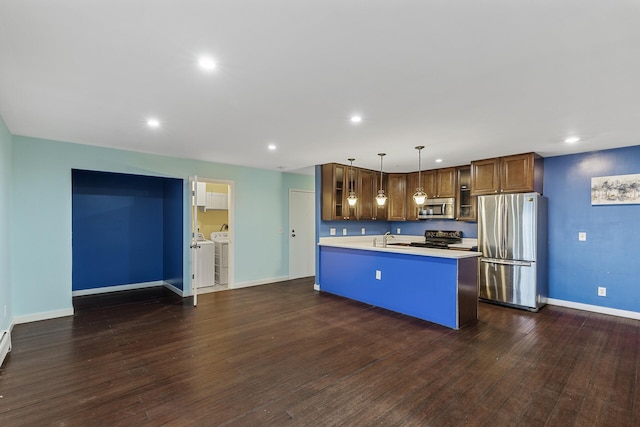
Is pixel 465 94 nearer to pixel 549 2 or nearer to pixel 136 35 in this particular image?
pixel 549 2

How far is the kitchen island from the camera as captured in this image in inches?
148

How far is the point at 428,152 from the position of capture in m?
4.64

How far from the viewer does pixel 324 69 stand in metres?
2.11

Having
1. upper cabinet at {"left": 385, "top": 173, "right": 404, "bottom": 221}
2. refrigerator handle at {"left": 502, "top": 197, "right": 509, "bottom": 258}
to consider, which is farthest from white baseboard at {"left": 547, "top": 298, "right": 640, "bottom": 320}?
upper cabinet at {"left": 385, "top": 173, "right": 404, "bottom": 221}

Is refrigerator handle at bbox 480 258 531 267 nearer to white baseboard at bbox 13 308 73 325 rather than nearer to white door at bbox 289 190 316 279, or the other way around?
white door at bbox 289 190 316 279

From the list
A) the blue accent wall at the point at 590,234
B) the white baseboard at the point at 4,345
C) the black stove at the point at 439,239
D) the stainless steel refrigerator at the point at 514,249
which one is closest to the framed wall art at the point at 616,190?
the blue accent wall at the point at 590,234

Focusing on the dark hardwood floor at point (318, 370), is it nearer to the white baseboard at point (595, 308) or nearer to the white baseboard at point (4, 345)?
the white baseboard at point (4, 345)

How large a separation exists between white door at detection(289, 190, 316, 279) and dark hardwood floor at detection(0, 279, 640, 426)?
2436 millimetres

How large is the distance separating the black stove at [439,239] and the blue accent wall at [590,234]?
1571 millimetres

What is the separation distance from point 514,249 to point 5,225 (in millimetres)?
6419

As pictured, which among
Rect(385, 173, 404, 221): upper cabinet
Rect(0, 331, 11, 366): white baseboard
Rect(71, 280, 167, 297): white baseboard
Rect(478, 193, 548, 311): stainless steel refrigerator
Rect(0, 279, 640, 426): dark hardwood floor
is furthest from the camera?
Rect(385, 173, 404, 221): upper cabinet

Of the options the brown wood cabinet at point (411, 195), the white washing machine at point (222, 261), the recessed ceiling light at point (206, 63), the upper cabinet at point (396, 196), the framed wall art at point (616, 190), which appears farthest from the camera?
the upper cabinet at point (396, 196)

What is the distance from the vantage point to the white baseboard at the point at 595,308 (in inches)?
164

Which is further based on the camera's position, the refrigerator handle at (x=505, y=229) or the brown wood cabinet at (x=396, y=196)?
the brown wood cabinet at (x=396, y=196)
